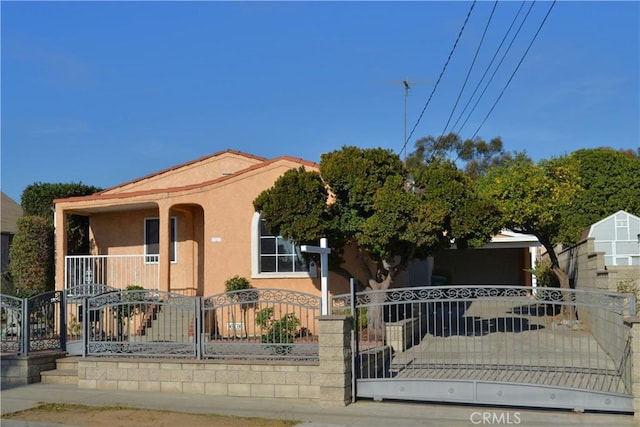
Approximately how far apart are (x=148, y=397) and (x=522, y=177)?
11.6 metres

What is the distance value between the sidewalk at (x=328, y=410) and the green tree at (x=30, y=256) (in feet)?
29.9

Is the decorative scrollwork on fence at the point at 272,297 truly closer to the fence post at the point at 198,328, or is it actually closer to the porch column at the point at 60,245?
the fence post at the point at 198,328

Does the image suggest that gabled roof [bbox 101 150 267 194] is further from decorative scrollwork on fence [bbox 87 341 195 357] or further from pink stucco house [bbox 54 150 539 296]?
decorative scrollwork on fence [bbox 87 341 195 357]

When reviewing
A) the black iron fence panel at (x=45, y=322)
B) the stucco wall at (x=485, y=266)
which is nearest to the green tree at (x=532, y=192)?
the black iron fence panel at (x=45, y=322)

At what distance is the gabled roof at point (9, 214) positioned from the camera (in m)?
28.4

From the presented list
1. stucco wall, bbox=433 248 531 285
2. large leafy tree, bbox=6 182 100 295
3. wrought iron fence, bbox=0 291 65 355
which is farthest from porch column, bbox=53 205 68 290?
stucco wall, bbox=433 248 531 285

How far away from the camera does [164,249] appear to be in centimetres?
1714

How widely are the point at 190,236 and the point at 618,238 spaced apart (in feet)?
39.5

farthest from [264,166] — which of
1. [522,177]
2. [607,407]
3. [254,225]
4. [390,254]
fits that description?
[607,407]

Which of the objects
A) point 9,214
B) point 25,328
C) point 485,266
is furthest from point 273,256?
point 485,266

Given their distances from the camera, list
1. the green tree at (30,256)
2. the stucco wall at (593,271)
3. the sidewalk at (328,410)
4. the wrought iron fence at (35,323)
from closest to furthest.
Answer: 1. the sidewalk at (328,410)
2. the wrought iron fence at (35,323)
3. the stucco wall at (593,271)
4. the green tree at (30,256)

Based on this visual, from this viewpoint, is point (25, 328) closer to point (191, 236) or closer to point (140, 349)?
point (140, 349)

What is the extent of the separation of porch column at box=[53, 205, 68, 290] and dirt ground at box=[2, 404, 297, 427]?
866cm

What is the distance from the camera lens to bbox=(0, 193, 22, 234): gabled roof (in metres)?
28.4
